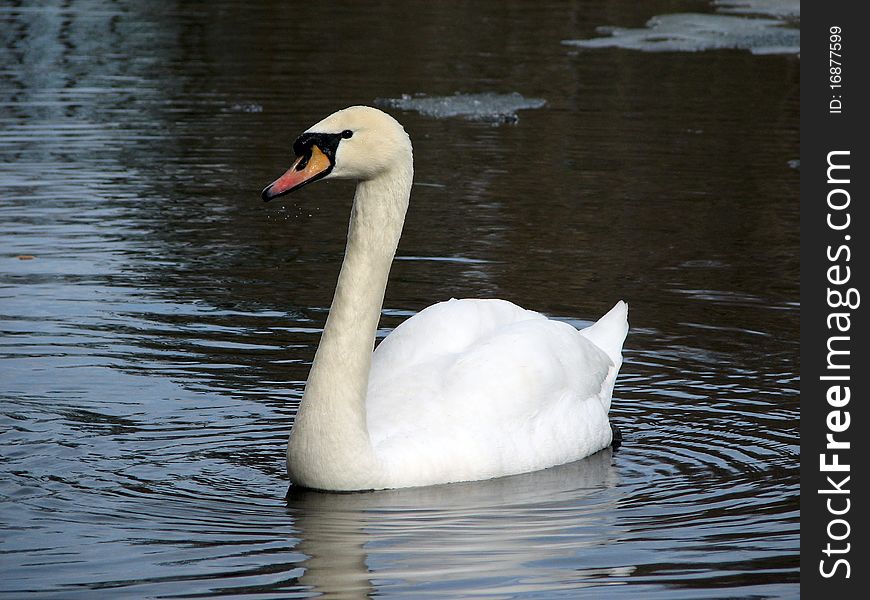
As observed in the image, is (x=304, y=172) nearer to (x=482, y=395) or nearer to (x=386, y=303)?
(x=482, y=395)

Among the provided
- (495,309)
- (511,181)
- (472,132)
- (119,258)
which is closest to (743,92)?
(472,132)

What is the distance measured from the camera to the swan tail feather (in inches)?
307

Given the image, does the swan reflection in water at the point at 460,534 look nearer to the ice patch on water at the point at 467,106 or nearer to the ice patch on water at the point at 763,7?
the ice patch on water at the point at 467,106

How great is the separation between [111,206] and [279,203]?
139cm

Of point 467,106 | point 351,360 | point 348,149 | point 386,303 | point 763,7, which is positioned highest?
point 763,7

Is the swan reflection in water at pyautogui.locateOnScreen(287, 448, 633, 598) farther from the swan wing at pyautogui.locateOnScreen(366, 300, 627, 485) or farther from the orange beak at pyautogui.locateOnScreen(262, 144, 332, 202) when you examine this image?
the orange beak at pyautogui.locateOnScreen(262, 144, 332, 202)

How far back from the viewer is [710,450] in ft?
22.9

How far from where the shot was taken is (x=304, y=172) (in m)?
6.08

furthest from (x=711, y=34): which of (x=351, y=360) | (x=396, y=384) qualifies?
(x=351, y=360)

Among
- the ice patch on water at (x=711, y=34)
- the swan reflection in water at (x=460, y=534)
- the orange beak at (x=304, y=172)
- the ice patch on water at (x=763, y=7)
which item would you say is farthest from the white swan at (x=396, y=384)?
the ice patch on water at (x=763, y=7)

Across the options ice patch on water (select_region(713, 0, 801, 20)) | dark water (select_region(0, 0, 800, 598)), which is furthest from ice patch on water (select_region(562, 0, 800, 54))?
dark water (select_region(0, 0, 800, 598))

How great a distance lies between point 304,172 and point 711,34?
56.3 feet

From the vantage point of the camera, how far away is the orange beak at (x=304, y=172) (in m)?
5.99

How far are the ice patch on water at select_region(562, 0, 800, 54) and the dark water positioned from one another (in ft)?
1.61
